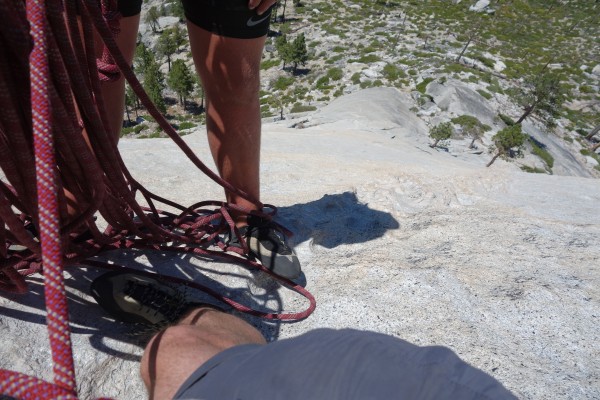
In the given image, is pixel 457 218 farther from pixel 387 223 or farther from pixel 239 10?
pixel 239 10

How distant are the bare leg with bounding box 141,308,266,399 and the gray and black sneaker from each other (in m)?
0.67

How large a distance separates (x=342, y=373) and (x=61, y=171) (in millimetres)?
1458

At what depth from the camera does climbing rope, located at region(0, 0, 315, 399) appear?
904mm

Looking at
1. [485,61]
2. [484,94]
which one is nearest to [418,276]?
[484,94]

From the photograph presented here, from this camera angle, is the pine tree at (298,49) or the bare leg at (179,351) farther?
the pine tree at (298,49)

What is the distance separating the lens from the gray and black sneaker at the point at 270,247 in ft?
6.71

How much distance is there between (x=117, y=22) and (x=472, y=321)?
225 centimetres

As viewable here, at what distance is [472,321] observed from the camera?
184cm

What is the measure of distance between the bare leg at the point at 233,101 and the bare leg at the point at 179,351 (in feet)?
3.31

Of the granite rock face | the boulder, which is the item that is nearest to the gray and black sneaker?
the granite rock face

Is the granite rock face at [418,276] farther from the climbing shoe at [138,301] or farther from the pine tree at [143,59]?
the pine tree at [143,59]

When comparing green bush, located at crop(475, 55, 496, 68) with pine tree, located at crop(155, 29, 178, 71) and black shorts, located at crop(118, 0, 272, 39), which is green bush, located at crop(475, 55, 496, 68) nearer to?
pine tree, located at crop(155, 29, 178, 71)

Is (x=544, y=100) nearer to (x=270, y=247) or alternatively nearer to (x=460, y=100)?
(x=460, y=100)

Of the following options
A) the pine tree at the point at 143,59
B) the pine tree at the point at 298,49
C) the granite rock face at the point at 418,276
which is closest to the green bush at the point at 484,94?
the pine tree at the point at 298,49
